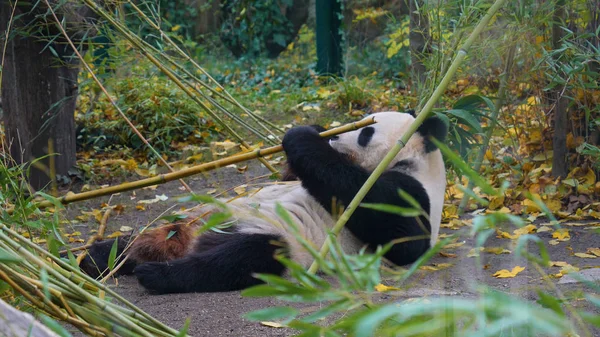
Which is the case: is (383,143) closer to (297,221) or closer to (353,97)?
(297,221)

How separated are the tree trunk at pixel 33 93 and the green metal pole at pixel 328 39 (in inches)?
157

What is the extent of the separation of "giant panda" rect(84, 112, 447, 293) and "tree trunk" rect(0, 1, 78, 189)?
2.09 m

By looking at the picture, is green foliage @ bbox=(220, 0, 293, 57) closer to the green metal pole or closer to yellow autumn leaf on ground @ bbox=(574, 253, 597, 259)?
the green metal pole

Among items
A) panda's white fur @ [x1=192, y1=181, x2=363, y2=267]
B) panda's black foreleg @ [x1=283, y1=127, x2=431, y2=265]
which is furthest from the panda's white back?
panda's black foreleg @ [x1=283, y1=127, x2=431, y2=265]

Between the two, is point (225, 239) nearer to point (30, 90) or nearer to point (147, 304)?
point (147, 304)

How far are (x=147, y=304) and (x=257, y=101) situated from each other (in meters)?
5.23

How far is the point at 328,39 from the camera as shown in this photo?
8898 millimetres

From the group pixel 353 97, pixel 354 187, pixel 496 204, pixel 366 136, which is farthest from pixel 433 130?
pixel 353 97

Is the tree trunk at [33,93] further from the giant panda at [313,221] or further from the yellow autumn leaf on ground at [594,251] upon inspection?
the yellow autumn leaf on ground at [594,251]

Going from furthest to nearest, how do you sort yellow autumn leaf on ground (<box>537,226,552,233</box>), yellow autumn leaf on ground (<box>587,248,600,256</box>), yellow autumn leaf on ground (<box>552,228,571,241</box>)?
1. yellow autumn leaf on ground (<box>537,226,552,233</box>)
2. yellow autumn leaf on ground (<box>552,228,571,241</box>)
3. yellow autumn leaf on ground (<box>587,248,600,256</box>)

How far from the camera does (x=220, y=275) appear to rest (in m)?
3.24

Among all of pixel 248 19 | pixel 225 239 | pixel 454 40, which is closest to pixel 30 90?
pixel 225 239

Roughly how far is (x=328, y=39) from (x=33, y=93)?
4.40 meters

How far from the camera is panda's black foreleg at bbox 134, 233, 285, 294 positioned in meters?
3.24
